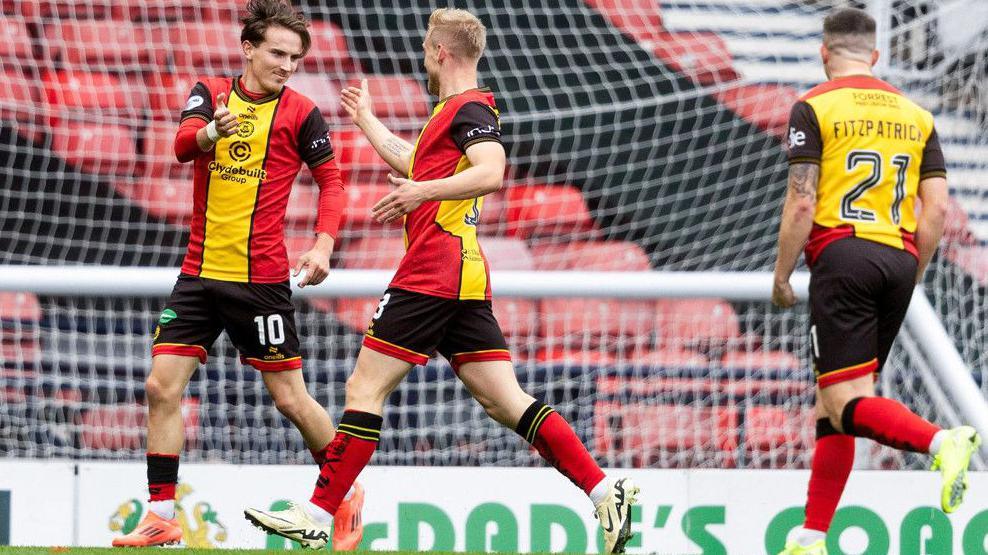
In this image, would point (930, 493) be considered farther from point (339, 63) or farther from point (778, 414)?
point (339, 63)

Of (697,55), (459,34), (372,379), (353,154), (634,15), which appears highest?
(634,15)

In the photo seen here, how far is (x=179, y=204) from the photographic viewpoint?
317 inches

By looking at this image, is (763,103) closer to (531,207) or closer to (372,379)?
(531,207)

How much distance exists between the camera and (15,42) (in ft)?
26.8

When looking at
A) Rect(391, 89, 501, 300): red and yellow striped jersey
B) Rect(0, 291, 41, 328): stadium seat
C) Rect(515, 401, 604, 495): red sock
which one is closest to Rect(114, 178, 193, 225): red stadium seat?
Rect(0, 291, 41, 328): stadium seat

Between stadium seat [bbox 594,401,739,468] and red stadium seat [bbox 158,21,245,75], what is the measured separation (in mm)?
2910

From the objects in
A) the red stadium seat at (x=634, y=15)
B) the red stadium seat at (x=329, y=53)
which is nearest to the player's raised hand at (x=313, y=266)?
the red stadium seat at (x=329, y=53)

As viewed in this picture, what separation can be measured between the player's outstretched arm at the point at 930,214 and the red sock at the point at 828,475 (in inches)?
22.3

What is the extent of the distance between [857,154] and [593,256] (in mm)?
3887

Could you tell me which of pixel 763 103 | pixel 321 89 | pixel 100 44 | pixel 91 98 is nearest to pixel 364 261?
pixel 321 89

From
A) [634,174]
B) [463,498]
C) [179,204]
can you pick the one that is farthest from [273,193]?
[634,174]

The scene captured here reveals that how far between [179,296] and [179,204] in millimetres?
3387

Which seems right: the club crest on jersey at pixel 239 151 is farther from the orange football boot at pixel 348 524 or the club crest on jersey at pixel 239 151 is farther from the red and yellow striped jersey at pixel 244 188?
the orange football boot at pixel 348 524

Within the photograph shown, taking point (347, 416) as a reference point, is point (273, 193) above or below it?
above
